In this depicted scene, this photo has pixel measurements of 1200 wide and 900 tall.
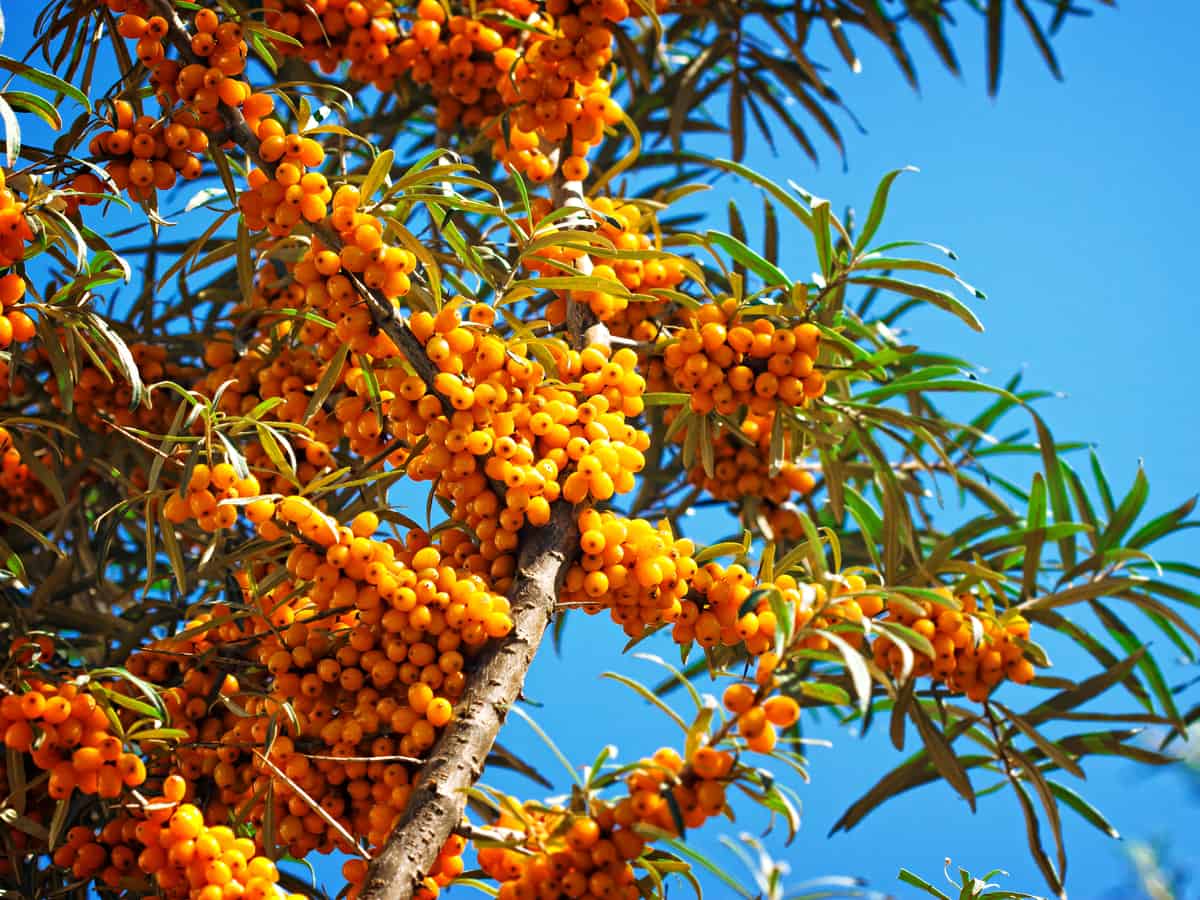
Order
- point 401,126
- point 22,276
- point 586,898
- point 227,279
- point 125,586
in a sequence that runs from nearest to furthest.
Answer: point 586,898, point 22,276, point 125,586, point 227,279, point 401,126

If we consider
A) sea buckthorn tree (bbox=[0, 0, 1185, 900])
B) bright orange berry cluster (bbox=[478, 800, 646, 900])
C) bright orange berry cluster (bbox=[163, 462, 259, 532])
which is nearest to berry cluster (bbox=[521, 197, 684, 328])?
sea buckthorn tree (bbox=[0, 0, 1185, 900])

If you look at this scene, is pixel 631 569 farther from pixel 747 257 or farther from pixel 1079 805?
pixel 1079 805

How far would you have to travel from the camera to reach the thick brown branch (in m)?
0.95

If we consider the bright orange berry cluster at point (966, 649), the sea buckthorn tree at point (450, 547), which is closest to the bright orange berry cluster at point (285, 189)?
the sea buckthorn tree at point (450, 547)

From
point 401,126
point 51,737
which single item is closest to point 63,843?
point 51,737

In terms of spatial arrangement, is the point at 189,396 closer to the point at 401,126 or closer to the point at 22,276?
the point at 22,276

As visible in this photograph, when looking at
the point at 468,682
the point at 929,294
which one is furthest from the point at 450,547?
the point at 929,294

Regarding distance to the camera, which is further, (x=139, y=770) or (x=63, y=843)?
(x=63, y=843)

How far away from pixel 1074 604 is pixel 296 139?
90cm

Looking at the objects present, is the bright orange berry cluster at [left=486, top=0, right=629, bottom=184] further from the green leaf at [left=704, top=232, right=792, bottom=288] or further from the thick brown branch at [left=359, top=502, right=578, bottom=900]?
the thick brown branch at [left=359, top=502, right=578, bottom=900]

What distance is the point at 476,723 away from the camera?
3.33 ft

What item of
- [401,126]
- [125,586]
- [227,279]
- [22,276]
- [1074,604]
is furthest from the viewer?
[401,126]

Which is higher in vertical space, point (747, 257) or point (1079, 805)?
point (747, 257)

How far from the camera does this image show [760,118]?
220cm
